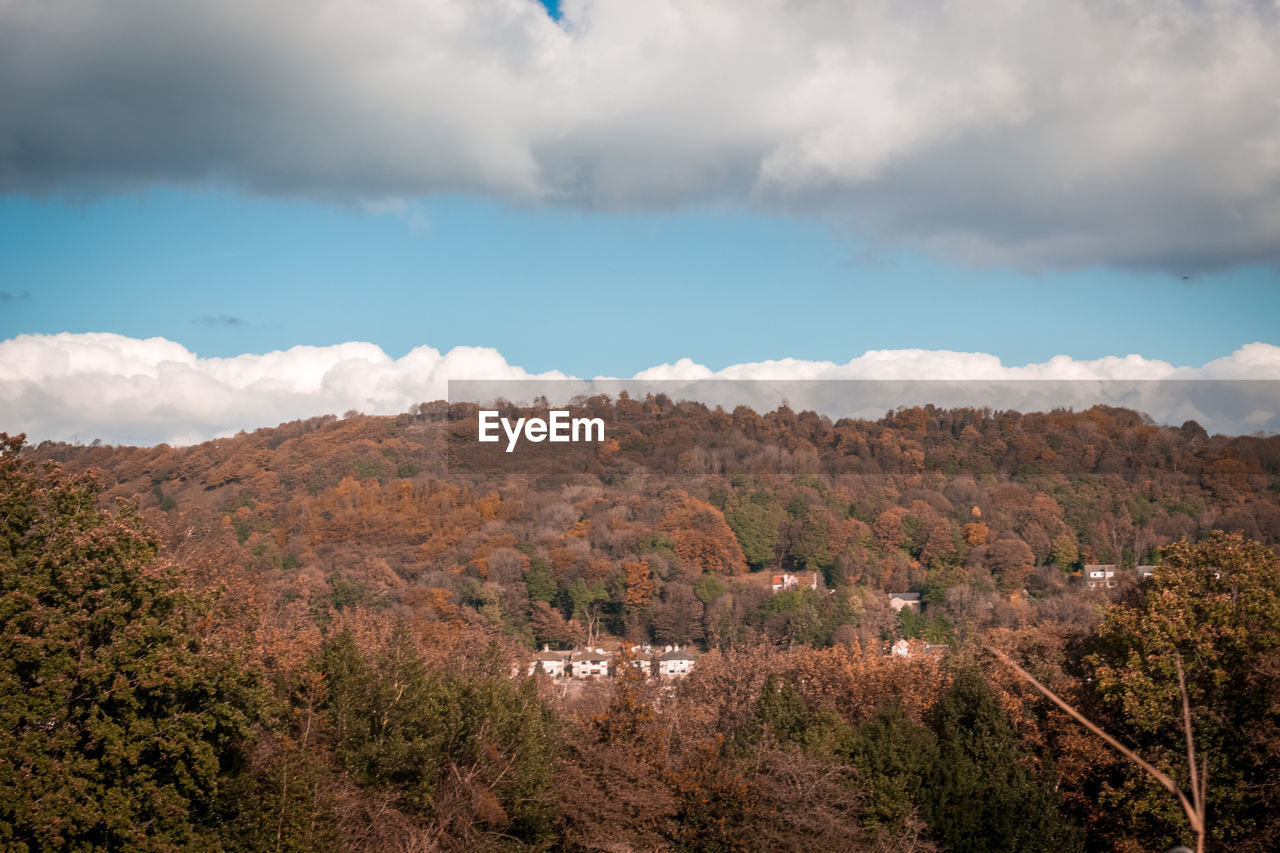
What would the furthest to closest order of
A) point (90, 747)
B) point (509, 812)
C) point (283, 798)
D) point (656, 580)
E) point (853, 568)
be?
point (853, 568) < point (656, 580) < point (509, 812) < point (283, 798) < point (90, 747)

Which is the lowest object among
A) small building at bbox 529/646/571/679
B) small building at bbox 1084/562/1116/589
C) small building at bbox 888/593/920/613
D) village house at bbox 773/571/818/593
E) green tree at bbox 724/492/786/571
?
small building at bbox 529/646/571/679

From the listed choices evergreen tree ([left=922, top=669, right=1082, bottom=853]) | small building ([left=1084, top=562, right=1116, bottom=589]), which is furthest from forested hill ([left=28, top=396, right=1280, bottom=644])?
evergreen tree ([left=922, top=669, right=1082, bottom=853])

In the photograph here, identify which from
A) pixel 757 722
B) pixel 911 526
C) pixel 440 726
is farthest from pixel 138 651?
pixel 911 526

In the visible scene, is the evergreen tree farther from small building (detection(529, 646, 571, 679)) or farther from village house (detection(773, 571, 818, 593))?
village house (detection(773, 571, 818, 593))

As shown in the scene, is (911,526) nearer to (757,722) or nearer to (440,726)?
(757,722)

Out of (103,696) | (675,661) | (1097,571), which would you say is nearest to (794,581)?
(675,661)
